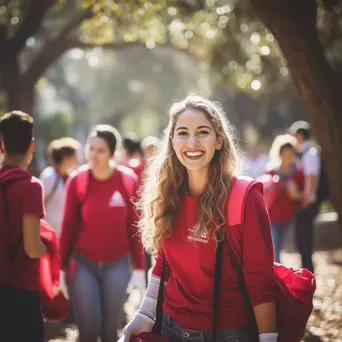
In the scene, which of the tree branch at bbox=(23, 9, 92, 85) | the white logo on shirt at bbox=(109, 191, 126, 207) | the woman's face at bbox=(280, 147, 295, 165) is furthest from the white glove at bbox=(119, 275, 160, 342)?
the tree branch at bbox=(23, 9, 92, 85)

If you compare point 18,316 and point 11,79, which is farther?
point 11,79

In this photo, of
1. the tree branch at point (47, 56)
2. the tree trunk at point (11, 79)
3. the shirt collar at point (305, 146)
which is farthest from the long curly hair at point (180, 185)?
the tree branch at point (47, 56)

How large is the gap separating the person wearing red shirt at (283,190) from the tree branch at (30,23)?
5594 mm

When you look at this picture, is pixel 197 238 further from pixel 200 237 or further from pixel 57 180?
pixel 57 180

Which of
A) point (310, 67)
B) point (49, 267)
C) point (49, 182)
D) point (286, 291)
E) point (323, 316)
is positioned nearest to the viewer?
point (286, 291)

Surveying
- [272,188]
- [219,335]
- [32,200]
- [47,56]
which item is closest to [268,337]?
[219,335]

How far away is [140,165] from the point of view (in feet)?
29.5

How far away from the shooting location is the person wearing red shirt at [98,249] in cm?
482

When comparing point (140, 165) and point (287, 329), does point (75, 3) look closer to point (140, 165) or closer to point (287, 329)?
point (140, 165)

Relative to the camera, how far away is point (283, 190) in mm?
8039

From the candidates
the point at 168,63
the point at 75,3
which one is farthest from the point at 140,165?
the point at 168,63

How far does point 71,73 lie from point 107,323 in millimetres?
64453

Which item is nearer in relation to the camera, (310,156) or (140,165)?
(310,156)

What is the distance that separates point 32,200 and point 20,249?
322 mm
